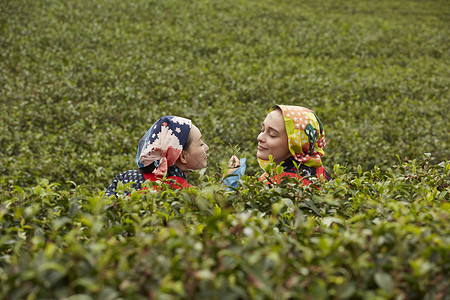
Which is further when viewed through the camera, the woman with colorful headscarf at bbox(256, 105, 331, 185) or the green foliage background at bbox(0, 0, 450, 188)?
the green foliage background at bbox(0, 0, 450, 188)

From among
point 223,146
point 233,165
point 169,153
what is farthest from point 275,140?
point 223,146

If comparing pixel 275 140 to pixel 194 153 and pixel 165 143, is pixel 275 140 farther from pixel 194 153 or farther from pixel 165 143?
pixel 165 143

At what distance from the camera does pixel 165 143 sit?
3189 mm

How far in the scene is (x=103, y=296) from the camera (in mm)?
1201

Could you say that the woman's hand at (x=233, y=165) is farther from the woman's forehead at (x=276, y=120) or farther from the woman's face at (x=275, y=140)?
the woman's forehead at (x=276, y=120)

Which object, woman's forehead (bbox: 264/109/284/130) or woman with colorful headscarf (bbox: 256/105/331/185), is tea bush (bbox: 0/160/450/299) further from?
woman's forehead (bbox: 264/109/284/130)

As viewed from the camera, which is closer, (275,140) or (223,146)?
(275,140)

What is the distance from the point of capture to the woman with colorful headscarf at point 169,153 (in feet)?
10.4

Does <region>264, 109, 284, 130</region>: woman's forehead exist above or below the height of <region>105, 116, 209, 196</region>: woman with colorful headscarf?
above

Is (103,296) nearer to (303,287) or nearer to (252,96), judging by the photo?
(303,287)

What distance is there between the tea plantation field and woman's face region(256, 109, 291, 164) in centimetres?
72

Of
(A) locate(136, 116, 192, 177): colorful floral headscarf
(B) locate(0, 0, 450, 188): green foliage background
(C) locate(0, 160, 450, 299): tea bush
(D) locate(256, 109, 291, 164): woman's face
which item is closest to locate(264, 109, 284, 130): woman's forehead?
(D) locate(256, 109, 291, 164): woman's face

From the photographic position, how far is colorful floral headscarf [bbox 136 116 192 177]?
3180mm

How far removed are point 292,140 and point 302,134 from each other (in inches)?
4.5
